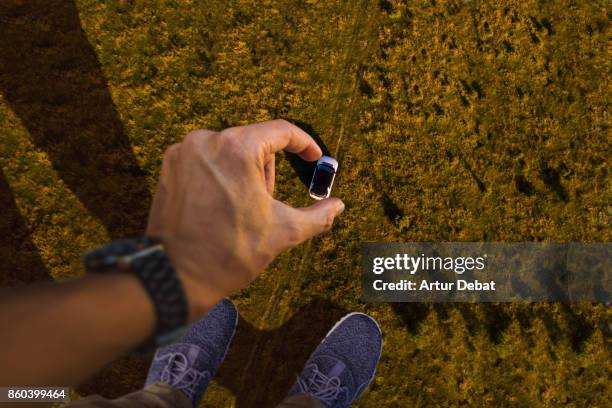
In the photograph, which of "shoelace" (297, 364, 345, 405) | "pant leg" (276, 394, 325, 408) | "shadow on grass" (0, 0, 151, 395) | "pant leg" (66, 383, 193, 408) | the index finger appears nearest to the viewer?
the index finger

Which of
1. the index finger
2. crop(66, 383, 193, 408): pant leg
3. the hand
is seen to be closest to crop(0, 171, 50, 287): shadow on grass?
crop(66, 383, 193, 408): pant leg

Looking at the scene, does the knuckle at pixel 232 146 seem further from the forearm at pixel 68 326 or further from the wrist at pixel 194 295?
the forearm at pixel 68 326

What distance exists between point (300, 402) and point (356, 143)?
11.4 ft

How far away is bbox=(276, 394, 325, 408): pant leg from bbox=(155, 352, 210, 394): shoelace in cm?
106

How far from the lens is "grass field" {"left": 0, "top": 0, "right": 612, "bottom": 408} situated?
17.3ft

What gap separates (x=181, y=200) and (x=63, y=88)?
12.9 ft

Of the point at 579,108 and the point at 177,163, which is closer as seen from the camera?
the point at 177,163

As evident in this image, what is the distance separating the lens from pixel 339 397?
5.07 meters

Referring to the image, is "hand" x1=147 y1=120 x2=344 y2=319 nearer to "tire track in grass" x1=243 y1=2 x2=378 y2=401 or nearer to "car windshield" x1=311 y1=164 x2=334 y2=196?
"car windshield" x1=311 y1=164 x2=334 y2=196

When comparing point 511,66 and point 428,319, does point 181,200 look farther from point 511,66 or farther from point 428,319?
point 511,66

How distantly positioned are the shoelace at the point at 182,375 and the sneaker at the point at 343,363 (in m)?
1.23

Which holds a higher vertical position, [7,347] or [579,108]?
[7,347]

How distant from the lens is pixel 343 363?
5168 millimetres

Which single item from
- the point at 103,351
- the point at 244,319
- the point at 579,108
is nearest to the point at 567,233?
the point at 579,108
